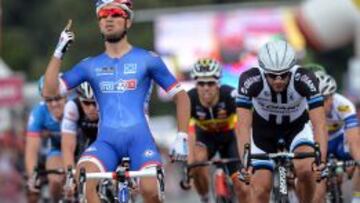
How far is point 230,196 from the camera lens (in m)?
15.5

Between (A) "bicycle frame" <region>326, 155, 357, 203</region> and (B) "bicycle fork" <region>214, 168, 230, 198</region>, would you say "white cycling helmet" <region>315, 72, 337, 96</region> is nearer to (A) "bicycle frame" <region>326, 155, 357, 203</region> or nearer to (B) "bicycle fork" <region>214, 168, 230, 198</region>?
(A) "bicycle frame" <region>326, 155, 357, 203</region>

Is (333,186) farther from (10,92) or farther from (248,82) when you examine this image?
(10,92)

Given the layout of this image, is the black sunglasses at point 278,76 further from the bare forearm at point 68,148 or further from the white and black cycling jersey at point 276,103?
the bare forearm at point 68,148

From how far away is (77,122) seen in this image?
49.2 feet

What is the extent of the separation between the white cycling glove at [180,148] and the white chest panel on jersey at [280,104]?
1.21 m

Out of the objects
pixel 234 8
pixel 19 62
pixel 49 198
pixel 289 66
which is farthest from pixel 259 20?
pixel 289 66

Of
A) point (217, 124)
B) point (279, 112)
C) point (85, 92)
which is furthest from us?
point (217, 124)

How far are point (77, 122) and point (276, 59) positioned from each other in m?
3.52

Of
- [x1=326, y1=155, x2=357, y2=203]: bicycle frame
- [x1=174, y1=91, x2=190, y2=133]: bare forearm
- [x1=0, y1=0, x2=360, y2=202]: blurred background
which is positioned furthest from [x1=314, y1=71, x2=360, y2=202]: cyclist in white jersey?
[x1=0, y1=0, x2=360, y2=202]: blurred background

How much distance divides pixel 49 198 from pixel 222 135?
2.67 metres

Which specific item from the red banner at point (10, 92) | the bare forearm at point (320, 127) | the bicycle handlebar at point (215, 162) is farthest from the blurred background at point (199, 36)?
the bare forearm at point (320, 127)

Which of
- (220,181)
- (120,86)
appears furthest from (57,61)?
(220,181)

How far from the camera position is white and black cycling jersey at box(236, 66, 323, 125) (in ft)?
41.7

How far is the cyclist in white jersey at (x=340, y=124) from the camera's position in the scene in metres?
14.6
